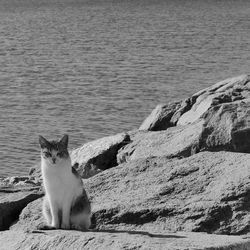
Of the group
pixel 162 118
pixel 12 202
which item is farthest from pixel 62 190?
pixel 162 118

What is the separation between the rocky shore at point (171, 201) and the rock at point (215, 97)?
248 centimetres

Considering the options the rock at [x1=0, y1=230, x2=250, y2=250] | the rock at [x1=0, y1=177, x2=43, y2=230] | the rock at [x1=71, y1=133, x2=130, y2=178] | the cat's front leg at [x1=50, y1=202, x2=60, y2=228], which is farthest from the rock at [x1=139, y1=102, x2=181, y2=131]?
the rock at [x1=0, y1=230, x2=250, y2=250]

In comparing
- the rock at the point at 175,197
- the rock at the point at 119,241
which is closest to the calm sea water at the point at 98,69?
the rock at the point at 175,197

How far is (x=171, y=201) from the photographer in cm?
1115

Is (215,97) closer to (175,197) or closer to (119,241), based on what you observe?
(175,197)

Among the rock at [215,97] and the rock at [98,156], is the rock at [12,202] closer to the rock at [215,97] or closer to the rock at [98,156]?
the rock at [98,156]

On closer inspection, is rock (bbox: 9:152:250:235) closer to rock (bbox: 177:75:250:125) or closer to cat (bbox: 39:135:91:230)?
cat (bbox: 39:135:91:230)

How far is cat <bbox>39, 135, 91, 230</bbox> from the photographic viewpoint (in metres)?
10.2

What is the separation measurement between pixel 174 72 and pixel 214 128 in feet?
83.2

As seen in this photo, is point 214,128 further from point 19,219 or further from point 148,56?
point 148,56

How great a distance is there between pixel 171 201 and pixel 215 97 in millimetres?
6593

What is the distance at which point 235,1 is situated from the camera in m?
114

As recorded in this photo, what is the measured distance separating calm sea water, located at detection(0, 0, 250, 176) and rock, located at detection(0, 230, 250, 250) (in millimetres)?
11276

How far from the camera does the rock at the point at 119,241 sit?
8953 millimetres
